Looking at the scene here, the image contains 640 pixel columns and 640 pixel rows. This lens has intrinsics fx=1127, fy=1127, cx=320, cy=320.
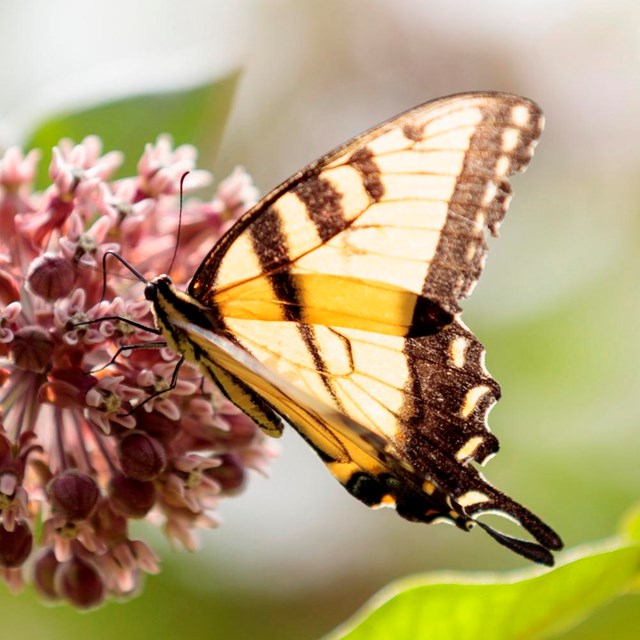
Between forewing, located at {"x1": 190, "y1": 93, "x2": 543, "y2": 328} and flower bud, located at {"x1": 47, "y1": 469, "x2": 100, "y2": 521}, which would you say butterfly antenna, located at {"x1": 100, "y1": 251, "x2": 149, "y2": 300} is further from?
flower bud, located at {"x1": 47, "y1": 469, "x2": 100, "y2": 521}

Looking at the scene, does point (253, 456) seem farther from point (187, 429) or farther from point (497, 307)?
point (497, 307)

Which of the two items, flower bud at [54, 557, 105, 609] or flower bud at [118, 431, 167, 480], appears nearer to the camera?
flower bud at [118, 431, 167, 480]

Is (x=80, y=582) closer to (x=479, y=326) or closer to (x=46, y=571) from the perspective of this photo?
(x=46, y=571)

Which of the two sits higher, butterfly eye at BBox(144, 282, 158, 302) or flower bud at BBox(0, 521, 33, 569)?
butterfly eye at BBox(144, 282, 158, 302)

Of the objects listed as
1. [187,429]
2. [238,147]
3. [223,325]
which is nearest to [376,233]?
[223,325]

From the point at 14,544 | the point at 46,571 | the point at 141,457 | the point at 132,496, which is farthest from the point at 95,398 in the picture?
the point at 46,571

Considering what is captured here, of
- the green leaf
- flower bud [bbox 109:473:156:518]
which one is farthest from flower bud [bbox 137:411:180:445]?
the green leaf

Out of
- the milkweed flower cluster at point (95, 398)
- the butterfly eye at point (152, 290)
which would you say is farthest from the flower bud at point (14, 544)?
the butterfly eye at point (152, 290)
